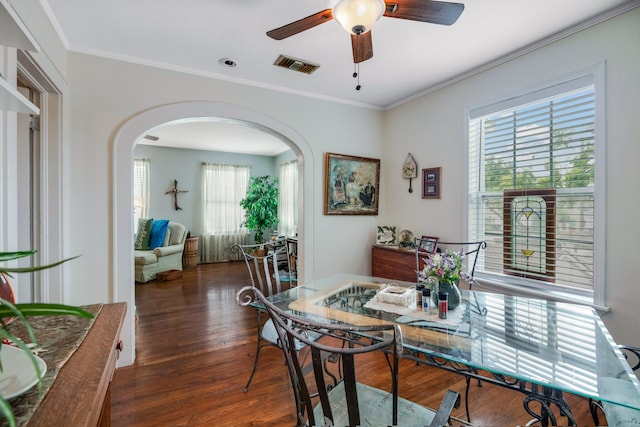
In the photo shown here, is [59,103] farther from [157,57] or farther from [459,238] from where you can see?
[459,238]

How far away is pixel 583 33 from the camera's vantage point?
6.88 ft

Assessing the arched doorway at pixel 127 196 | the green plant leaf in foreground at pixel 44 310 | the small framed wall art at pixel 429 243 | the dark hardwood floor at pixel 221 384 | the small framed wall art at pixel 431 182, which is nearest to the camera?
the green plant leaf in foreground at pixel 44 310

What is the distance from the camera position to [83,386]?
2.43 ft

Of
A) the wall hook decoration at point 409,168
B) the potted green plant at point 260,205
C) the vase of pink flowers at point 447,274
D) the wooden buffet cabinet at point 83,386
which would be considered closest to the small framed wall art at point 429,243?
the wall hook decoration at point 409,168

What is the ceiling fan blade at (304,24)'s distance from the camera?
5.13 feet

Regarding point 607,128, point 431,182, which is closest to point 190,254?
point 431,182

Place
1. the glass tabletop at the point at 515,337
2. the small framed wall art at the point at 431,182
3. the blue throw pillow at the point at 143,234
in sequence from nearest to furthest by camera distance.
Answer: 1. the glass tabletop at the point at 515,337
2. the small framed wall art at the point at 431,182
3. the blue throw pillow at the point at 143,234

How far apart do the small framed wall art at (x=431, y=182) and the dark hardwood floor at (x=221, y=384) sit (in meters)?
1.69

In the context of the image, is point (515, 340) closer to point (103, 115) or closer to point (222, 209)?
point (103, 115)

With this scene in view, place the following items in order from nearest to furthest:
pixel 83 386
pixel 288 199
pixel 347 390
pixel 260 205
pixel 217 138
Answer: pixel 83 386 → pixel 347 390 → pixel 217 138 → pixel 260 205 → pixel 288 199

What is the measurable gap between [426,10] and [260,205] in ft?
17.6

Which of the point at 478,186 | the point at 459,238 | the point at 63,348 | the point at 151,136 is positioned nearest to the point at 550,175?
the point at 478,186

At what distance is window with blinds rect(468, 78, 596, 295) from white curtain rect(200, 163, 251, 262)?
548 cm

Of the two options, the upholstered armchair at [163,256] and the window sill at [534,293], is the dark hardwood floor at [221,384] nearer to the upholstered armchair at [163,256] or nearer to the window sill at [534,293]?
the window sill at [534,293]
